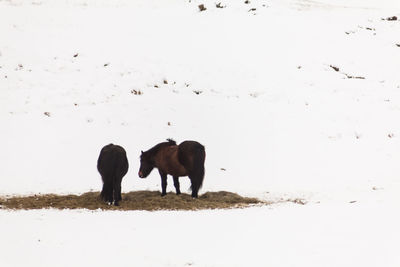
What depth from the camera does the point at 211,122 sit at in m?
18.5

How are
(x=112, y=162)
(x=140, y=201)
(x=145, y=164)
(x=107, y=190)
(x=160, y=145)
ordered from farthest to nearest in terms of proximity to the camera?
(x=145, y=164) → (x=160, y=145) → (x=140, y=201) → (x=107, y=190) → (x=112, y=162)

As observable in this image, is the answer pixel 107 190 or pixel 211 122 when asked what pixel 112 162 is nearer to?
pixel 107 190

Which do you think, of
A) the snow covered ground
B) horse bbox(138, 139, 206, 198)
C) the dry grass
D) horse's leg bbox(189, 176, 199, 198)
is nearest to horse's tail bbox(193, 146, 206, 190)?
horse bbox(138, 139, 206, 198)

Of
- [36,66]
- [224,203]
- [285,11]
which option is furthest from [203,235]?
[285,11]

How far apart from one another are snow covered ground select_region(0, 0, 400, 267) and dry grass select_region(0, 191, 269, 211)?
85 centimetres

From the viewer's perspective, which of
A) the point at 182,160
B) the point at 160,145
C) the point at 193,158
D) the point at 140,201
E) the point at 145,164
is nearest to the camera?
the point at 140,201

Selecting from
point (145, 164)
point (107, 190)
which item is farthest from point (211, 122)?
point (107, 190)

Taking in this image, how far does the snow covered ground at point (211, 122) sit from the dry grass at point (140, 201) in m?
0.85

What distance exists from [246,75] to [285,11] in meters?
11.1

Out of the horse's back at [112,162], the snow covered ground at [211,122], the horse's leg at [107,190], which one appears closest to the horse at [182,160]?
the horse's back at [112,162]

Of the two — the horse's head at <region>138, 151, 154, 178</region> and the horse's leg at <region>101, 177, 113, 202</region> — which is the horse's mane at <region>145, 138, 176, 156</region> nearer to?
the horse's head at <region>138, 151, 154, 178</region>

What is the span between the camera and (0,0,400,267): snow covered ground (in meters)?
8.10

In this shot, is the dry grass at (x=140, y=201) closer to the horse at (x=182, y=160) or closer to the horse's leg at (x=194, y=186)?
the horse's leg at (x=194, y=186)

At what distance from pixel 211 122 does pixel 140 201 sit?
720cm
